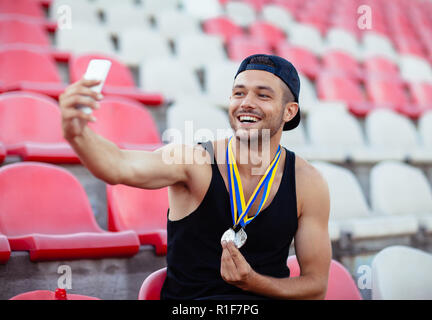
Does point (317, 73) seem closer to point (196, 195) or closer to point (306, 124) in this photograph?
point (306, 124)

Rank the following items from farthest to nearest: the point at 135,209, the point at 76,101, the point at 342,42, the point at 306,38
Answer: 1. the point at 342,42
2. the point at 306,38
3. the point at 135,209
4. the point at 76,101

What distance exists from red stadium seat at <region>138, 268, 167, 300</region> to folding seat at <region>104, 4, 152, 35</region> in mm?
1938

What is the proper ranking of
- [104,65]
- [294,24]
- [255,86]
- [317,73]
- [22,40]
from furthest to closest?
[294,24]
[317,73]
[22,40]
[255,86]
[104,65]

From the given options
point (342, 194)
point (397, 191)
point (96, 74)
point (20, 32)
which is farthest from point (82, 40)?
point (96, 74)

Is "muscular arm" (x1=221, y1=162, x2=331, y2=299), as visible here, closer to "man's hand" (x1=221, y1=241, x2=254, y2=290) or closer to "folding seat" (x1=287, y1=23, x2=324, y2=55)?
"man's hand" (x1=221, y1=241, x2=254, y2=290)

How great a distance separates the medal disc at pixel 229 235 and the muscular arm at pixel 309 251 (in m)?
0.07

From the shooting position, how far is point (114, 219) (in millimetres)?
1095

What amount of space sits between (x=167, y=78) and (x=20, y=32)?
2.07ft

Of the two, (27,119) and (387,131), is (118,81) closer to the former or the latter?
(27,119)

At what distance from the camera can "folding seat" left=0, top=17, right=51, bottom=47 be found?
1920mm

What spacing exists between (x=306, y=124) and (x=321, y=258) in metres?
1.26

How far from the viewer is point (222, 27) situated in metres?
2.81

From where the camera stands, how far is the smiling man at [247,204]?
70cm
